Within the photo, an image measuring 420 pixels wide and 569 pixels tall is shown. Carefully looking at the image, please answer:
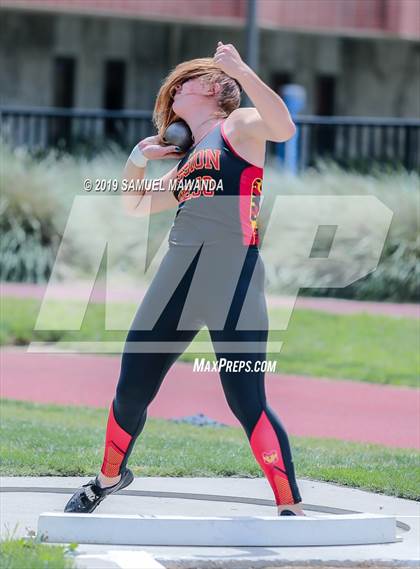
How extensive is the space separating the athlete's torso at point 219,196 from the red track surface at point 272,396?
391 centimetres

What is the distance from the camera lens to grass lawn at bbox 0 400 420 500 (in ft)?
25.7

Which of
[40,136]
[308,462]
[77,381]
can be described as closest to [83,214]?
[40,136]

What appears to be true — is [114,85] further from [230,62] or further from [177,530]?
[177,530]

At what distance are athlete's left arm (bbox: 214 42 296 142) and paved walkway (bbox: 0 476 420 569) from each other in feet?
5.57

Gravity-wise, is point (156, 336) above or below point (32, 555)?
above

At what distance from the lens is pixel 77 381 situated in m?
12.1

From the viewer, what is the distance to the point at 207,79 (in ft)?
20.5

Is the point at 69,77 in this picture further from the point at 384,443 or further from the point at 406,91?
the point at 384,443

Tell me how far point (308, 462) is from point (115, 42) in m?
18.1

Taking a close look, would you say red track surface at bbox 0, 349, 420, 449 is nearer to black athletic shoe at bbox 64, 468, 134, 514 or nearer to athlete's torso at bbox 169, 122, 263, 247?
black athletic shoe at bbox 64, 468, 134, 514

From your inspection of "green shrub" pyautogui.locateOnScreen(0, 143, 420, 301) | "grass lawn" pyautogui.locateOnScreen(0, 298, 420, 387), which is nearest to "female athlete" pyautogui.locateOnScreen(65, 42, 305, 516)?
"grass lawn" pyautogui.locateOnScreen(0, 298, 420, 387)

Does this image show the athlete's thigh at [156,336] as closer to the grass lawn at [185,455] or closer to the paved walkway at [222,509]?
the paved walkway at [222,509]

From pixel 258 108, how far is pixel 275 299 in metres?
9.90

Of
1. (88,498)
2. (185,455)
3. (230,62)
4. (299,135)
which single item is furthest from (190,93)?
(299,135)
